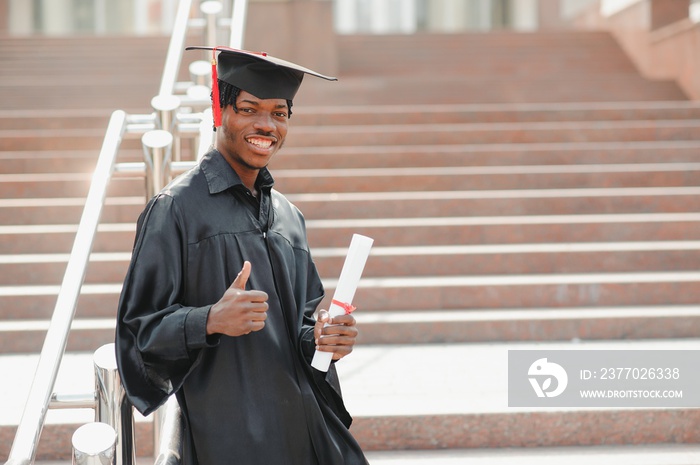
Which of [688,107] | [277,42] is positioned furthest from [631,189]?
[277,42]

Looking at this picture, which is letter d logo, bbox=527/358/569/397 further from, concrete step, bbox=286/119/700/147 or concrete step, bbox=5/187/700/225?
concrete step, bbox=286/119/700/147

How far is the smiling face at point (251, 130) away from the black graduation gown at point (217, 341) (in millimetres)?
46

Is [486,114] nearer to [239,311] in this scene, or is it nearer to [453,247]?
[453,247]

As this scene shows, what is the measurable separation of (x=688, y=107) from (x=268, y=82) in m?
7.55

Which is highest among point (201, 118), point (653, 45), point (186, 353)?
point (653, 45)

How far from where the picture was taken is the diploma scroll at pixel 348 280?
6.29ft

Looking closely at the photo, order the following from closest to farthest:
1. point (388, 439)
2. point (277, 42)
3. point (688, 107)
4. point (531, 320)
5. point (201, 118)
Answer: point (201, 118), point (388, 439), point (531, 320), point (688, 107), point (277, 42)

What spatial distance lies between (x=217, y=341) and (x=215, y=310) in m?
0.10

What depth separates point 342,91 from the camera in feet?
32.9

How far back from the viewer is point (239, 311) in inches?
71.4

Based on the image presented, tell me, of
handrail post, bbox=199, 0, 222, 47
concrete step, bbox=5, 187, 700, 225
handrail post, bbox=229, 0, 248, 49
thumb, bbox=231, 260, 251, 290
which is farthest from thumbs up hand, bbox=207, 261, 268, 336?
concrete step, bbox=5, 187, 700, 225

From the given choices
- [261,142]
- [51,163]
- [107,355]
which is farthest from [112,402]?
[51,163]

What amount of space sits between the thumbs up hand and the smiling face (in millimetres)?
337

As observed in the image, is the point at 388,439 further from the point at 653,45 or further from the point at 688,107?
the point at 653,45
